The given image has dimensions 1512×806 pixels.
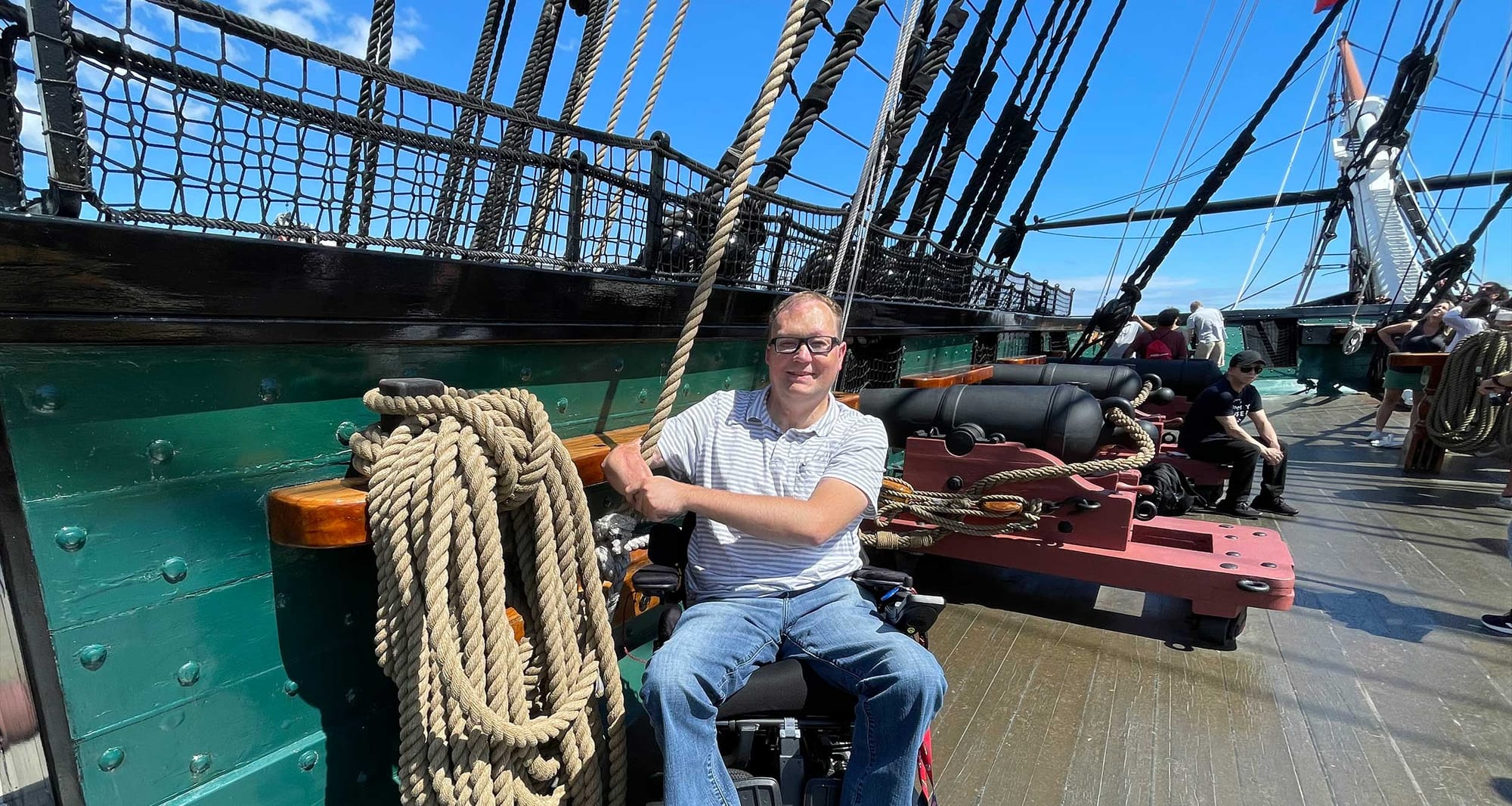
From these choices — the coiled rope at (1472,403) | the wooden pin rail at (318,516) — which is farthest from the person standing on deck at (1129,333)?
the wooden pin rail at (318,516)

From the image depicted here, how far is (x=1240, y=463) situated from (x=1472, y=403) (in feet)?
8.22

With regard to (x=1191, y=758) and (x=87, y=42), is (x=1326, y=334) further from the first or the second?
(x=87, y=42)

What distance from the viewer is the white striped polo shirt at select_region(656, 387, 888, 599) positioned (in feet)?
5.84

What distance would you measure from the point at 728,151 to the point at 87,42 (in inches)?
96.3

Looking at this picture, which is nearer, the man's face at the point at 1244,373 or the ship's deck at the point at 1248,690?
the ship's deck at the point at 1248,690

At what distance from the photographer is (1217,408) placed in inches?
202

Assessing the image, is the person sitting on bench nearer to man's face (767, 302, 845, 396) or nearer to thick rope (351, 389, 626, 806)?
man's face (767, 302, 845, 396)

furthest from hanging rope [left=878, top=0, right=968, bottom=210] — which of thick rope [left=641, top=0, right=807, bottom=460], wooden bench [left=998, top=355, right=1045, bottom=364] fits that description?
wooden bench [left=998, top=355, right=1045, bottom=364]

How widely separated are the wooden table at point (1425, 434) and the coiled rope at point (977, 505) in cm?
480

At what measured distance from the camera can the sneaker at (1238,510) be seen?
5.04 m

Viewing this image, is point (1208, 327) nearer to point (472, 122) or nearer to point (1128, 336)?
point (1128, 336)

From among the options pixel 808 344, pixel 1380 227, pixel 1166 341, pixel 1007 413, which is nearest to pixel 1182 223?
pixel 1166 341

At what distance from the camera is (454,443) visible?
1416 millimetres

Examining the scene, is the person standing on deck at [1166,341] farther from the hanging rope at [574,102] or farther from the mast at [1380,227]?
the mast at [1380,227]
